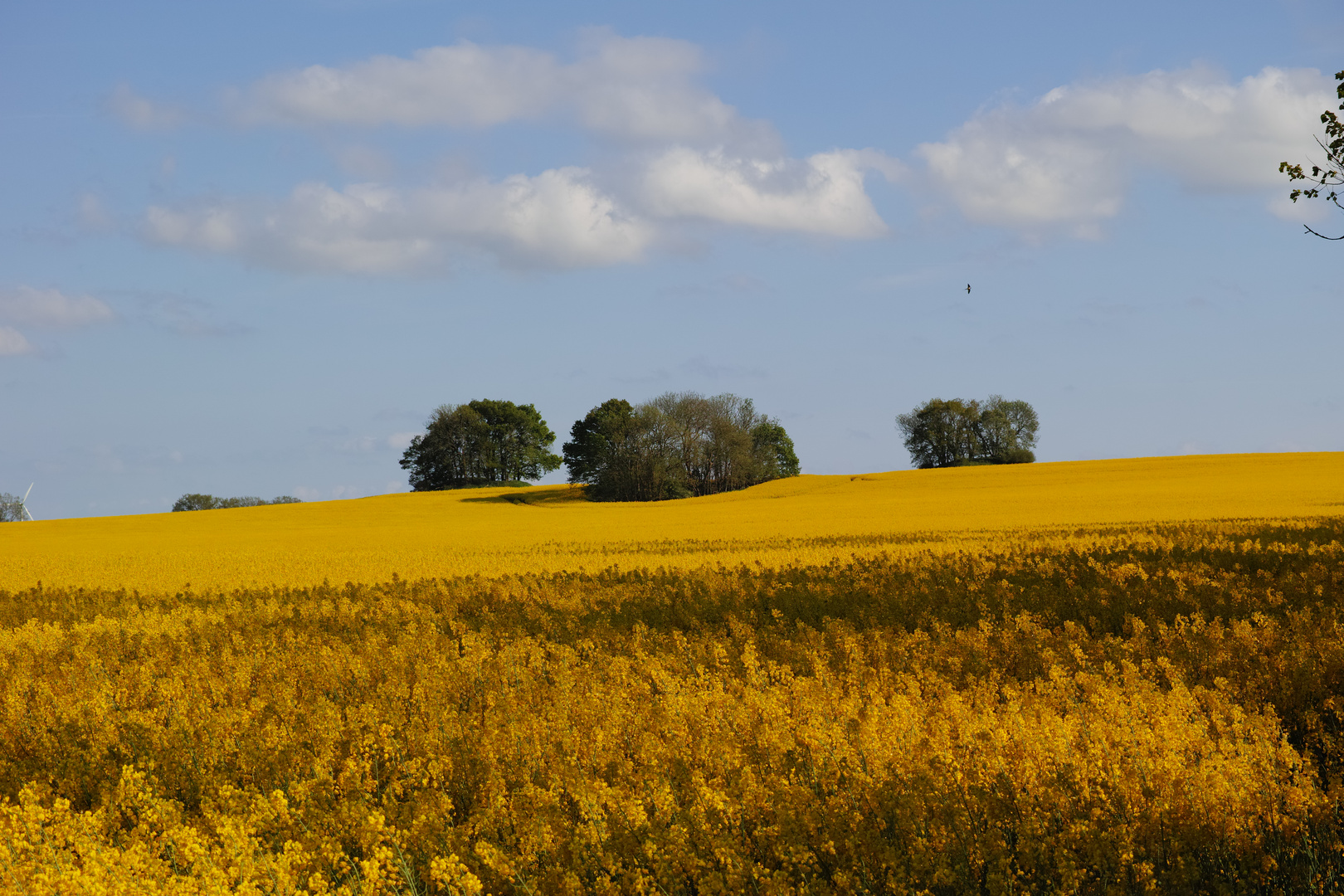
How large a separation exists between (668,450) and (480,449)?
27.9m

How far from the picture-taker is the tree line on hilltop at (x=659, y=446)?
7306 cm

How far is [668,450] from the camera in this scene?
73.3 meters

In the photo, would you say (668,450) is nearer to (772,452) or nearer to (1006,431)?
(772,452)

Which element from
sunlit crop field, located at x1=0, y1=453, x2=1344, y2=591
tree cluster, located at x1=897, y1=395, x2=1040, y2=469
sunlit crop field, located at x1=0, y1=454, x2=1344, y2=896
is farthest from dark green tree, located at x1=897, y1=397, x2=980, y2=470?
sunlit crop field, located at x1=0, y1=454, x2=1344, y2=896

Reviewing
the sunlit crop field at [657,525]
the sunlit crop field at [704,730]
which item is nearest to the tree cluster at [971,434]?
the sunlit crop field at [657,525]

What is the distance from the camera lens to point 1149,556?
1650 centimetres

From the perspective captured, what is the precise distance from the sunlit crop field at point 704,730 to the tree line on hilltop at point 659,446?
5433 centimetres

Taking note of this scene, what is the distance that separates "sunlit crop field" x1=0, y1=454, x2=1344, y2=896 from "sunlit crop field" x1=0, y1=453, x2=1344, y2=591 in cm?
520

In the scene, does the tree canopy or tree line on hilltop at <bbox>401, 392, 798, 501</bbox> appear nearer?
tree line on hilltop at <bbox>401, 392, 798, 501</bbox>

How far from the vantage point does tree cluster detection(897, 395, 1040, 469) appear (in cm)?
8962

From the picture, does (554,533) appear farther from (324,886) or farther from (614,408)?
(614,408)

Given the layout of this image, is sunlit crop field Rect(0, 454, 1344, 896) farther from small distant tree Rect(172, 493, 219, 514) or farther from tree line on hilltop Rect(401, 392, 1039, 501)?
small distant tree Rect(172, 493, 219, 514)

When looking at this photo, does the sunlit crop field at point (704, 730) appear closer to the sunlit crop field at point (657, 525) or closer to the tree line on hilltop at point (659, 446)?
the sunlit crop field at point (657, 525)

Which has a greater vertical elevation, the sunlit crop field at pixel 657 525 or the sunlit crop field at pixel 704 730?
the sunlit crop field at pixel 657 525
